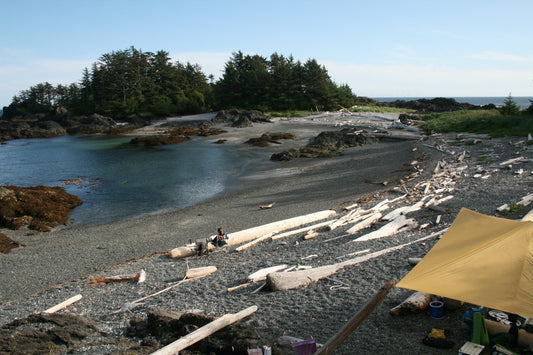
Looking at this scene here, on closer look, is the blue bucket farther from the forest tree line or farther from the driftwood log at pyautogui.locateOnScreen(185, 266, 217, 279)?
the forest tree line

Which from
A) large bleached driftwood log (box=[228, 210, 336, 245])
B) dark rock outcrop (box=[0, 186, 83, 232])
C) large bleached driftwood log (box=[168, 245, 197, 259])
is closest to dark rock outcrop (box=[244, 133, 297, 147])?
Result: dark rock outcrop (box=[0, 186, 83, 232])

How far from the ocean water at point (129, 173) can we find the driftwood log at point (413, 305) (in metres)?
14.4

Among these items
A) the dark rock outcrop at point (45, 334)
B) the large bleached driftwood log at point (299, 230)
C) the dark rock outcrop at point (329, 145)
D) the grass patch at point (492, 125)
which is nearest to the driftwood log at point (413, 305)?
the dark rock outcrop at point (45, 334)

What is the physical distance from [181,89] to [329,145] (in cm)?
5721

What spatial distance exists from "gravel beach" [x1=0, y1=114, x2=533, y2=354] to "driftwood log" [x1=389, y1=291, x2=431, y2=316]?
5.2 inches

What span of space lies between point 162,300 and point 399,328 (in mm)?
4981

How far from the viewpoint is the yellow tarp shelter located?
493 cm

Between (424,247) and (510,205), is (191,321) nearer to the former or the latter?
(424,247)

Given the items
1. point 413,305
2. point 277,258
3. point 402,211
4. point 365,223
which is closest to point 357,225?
point 365,223

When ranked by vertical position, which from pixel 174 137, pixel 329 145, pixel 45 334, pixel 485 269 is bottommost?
pixel 45 334

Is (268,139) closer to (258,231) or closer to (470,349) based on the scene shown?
(258,231)

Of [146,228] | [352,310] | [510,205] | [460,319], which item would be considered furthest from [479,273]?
[146,228]

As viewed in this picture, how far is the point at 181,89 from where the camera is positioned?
276 feet

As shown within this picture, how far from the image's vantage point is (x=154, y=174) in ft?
93.1
